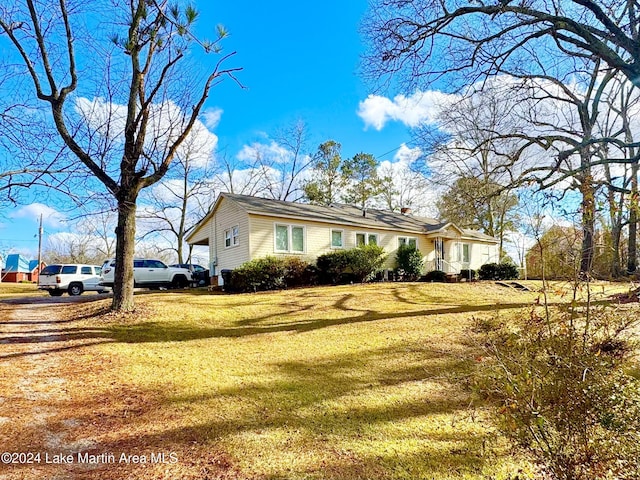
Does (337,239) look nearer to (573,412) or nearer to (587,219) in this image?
(587,219)

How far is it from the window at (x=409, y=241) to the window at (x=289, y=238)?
7.08m

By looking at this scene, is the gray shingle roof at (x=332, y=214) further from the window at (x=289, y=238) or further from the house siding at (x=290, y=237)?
the window at (x=289, y=238)

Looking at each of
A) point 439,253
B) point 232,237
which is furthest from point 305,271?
point 439,253

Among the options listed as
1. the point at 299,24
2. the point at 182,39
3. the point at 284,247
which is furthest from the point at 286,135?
the point at 182,39

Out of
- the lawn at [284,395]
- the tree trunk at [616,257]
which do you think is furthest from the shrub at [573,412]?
the tree trunk at [616,257]

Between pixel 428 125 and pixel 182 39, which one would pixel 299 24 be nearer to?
pixel 182 39

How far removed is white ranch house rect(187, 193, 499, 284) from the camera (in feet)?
53.8

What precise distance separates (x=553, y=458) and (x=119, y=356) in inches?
238

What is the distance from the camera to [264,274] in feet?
47.6

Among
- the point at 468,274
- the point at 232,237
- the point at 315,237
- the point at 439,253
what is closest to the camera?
the point at 232,237

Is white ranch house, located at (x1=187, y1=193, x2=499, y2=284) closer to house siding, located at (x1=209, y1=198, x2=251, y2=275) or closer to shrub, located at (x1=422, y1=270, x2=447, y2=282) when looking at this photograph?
house siding, located at (x1=209, y1=198, x2=251, y2=275)

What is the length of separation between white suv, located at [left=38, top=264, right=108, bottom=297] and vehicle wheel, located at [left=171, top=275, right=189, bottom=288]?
3464 mm

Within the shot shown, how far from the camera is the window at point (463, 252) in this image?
24.5 meters

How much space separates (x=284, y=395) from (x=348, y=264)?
41.4 ft
